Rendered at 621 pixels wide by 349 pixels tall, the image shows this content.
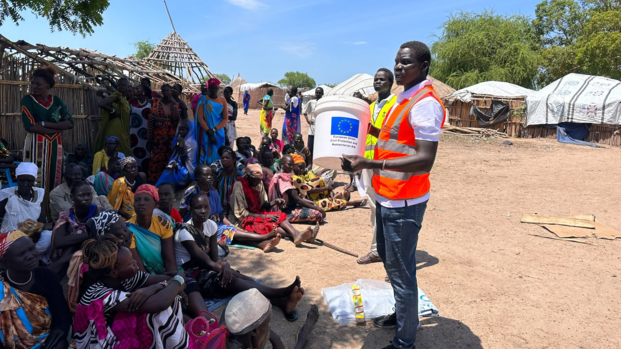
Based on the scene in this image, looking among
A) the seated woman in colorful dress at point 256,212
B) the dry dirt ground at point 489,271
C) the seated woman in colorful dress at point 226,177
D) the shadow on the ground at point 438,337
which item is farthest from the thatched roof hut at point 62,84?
the shadow on the ground at point 438,337

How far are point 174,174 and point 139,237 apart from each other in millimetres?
3506

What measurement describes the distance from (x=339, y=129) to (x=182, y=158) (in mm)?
4279

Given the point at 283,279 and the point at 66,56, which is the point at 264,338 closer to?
the point at 283,279

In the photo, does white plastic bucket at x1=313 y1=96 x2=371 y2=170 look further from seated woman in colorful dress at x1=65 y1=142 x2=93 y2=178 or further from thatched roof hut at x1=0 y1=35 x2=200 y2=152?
thatched roof hut at x1=0 y1=35 x2=200 y2=152

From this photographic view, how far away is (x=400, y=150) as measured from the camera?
96.3 inches

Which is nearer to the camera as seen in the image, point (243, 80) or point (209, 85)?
point (209, 85)


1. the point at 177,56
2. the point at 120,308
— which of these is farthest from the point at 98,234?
the point at 177,56

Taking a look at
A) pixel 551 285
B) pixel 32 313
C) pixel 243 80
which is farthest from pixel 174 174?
pixel 243 80

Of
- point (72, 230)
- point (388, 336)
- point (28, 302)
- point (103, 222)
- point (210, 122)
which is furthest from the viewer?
point (210, 122)

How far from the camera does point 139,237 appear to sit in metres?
3.07

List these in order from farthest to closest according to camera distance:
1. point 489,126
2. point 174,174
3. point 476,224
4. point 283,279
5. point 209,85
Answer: point 489,126 → point 209,85 → point 174,174 → point 476,224 → point 283,279

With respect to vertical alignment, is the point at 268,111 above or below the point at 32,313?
above

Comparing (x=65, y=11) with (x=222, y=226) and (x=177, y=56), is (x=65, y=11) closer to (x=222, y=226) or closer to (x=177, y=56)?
(x=222, y=226)

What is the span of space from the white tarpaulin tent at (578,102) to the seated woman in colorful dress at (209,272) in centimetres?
1674
